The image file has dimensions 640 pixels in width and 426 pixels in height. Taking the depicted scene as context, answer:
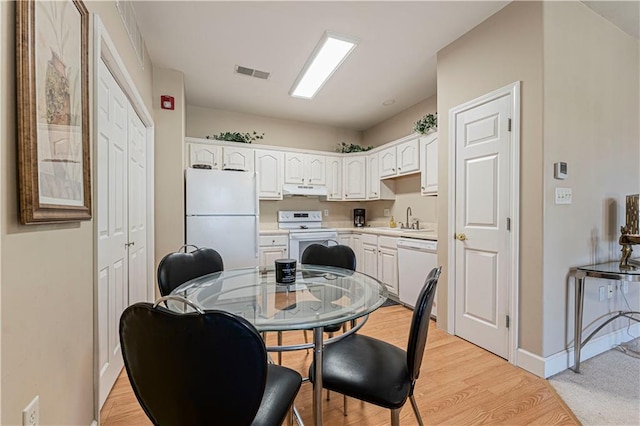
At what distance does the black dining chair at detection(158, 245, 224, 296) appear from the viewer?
177 centimetres

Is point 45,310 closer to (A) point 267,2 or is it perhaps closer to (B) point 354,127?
(A) point 267,2

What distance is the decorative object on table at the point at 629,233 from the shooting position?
207cm

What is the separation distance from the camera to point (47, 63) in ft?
3.27

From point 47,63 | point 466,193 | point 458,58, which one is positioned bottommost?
point 466,193

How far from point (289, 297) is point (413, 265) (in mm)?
2056

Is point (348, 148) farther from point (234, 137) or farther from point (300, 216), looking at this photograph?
point (234, 137)

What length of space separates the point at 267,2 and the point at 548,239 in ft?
8.50

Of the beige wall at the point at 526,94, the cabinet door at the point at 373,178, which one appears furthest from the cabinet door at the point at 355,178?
the beige wall at the point at 526,94

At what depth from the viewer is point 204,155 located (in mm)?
3836

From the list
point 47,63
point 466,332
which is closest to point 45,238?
point 47,63

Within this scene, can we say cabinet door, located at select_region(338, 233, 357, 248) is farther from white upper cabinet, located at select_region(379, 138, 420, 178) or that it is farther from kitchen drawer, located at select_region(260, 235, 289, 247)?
white upper cabinet, located at select_region(379, 138, 420, 178)

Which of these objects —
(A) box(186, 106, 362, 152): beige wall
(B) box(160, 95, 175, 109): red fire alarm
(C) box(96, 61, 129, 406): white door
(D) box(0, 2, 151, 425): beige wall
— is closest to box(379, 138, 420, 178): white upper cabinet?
(A) box(186, 106, 362, 152): beige wall

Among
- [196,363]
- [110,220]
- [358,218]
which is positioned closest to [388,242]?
[358,218]

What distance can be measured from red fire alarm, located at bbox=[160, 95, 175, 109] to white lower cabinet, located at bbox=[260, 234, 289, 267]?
1.82 m
